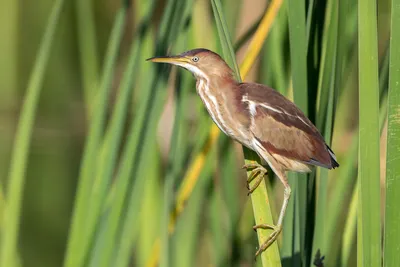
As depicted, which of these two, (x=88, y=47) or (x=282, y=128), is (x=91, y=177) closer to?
(x=282, y=128)

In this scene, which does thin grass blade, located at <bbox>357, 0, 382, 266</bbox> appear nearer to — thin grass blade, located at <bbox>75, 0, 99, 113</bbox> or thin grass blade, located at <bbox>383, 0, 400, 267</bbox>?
thin grass blade, located at <bbox>383, 0, 400, 267</bbox>

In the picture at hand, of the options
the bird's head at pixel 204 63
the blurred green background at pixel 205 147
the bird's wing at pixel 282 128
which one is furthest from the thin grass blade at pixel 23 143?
the bird's wing at pixel 282 128

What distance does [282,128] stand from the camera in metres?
1.69

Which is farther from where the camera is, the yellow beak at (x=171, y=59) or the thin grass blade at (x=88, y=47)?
the thin grass blade at (x=88, y=47)

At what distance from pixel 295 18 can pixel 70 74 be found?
9.37 feet

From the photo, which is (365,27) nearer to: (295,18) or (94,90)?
(295,18)

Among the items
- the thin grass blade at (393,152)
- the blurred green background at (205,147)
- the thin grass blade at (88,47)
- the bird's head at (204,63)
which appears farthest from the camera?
the thin grass blade at (88,47)

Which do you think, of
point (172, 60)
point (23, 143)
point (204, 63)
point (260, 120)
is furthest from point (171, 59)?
point (23, 143)

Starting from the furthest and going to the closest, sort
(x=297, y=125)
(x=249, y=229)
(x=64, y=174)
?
(x=64, y=174), (x=249, y=229), (x=297, y=125)

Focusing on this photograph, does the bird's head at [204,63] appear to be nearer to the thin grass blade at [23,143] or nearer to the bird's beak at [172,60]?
the bird's beak at [172,60]

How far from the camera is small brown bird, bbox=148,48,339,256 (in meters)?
1.62

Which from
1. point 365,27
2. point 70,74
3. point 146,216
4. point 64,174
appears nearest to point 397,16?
point 365,27

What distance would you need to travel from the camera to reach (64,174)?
344 cm

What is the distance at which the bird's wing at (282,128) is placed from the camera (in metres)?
1.63
